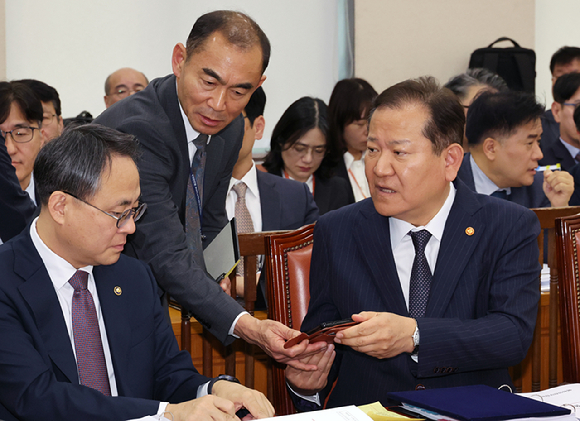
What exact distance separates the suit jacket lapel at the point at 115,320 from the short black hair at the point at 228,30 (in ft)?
2.57

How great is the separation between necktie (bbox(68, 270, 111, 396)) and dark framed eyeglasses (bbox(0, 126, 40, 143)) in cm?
174

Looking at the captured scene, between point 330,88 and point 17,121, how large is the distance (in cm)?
294

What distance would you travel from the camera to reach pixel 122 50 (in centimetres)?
503

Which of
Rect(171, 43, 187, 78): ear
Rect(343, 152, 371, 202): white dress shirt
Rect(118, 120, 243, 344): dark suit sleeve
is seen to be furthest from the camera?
Rect(343, 152, 371, 202): white dress shirt

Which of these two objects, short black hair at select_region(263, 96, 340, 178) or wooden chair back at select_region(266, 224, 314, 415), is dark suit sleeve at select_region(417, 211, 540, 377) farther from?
short black hair at select_region(263, 96, 340, 178)

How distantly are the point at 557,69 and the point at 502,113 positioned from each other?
8.19 feet

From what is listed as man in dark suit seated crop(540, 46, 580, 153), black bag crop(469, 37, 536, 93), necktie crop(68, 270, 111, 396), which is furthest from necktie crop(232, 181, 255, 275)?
black bag crop(469, 37, 536, 93)

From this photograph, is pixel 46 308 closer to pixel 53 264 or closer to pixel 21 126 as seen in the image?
pixel 53 264

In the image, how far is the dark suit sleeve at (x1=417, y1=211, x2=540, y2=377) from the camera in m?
1.65

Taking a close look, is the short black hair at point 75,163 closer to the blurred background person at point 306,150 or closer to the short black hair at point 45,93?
the blurred background person at point 306,150

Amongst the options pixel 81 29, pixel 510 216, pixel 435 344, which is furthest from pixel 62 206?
pixel 81 29

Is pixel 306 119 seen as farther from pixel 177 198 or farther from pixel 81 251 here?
pixel 81 251

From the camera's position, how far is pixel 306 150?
375 cm

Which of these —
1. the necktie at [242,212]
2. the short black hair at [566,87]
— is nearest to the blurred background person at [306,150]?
the necktie at [242,212]
